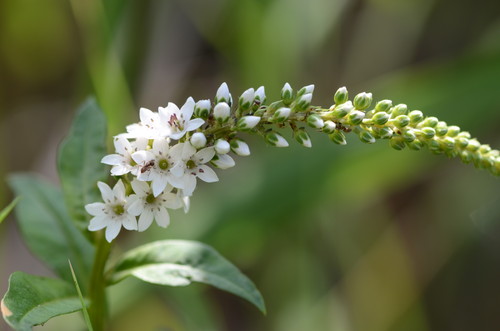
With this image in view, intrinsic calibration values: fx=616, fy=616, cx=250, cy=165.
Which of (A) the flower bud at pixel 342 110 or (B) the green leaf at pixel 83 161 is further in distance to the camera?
(B) the green leaf at pixel 83 161

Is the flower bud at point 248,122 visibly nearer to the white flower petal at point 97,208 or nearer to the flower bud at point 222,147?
the flower bud at point 222,147

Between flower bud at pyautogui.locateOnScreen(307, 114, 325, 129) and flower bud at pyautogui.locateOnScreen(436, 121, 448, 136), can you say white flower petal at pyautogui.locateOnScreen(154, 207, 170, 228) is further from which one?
flower bud at pyautogui.locateOnScreen(436, 121, 448, 136)

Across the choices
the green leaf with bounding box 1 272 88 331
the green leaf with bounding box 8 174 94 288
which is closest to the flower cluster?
the green leaf with bounding box 1 272 88 331

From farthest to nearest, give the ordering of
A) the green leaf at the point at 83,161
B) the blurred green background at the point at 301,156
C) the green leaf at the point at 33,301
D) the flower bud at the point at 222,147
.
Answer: the blurred green background at the point at 301,156 < the green leaf at the point at 83,161 < the flower bud at the point at 222,147 < the green leaf at the point at 33,301

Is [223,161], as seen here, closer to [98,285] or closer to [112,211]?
[112,211]

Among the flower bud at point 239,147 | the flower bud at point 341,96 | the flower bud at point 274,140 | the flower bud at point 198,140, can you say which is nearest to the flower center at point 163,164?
the flower bud at point 198,140

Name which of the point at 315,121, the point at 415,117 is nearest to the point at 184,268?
the point at 315,121
